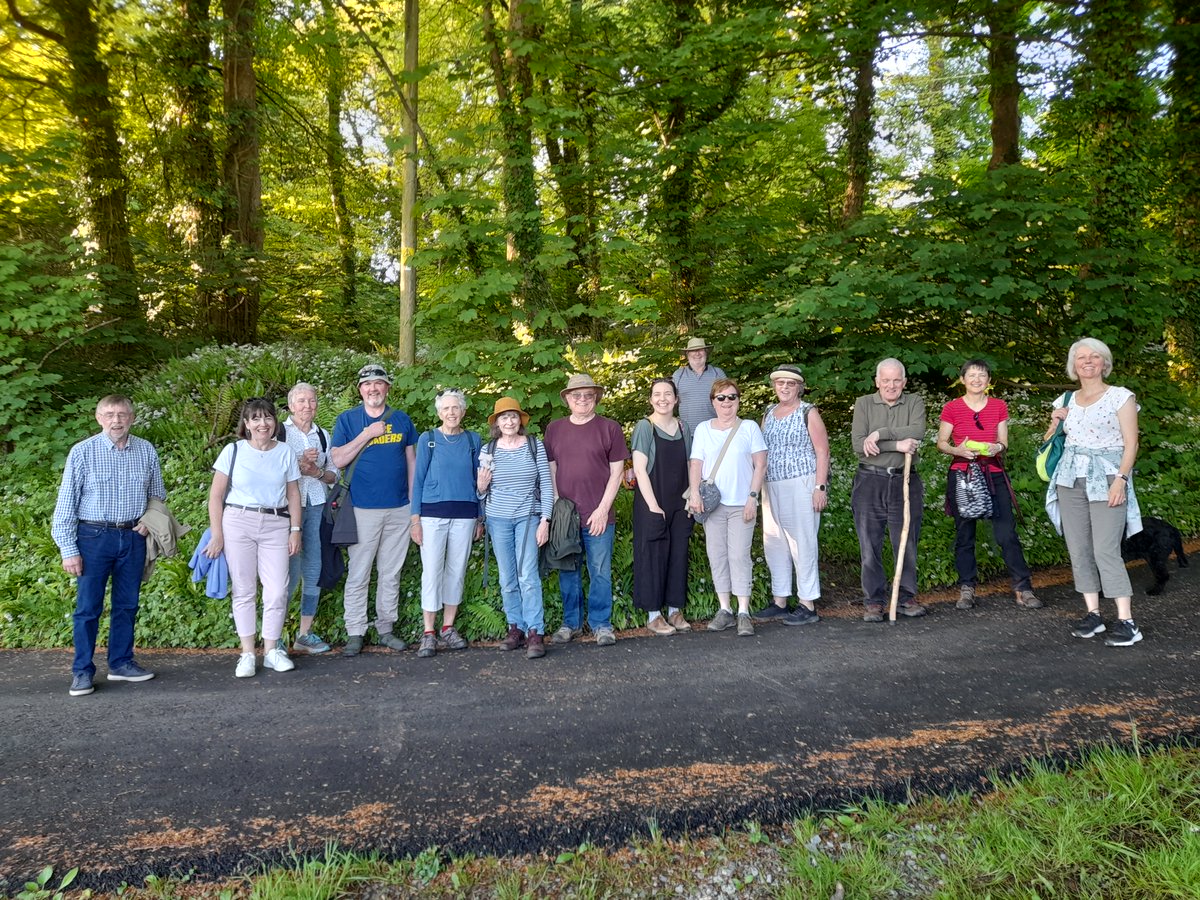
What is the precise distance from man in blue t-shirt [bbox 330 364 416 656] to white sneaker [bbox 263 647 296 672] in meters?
0.52

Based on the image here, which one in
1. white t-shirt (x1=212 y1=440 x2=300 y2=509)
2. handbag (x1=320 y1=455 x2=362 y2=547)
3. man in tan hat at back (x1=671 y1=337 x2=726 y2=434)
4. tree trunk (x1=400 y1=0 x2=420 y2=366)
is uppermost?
tree trunk (x1=400 y1=0 x2=420 y2=366)

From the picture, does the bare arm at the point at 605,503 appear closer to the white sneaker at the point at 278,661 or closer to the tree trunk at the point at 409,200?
the white sneaker at the point at 278,661

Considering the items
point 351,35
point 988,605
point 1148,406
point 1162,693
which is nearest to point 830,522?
point 988,605

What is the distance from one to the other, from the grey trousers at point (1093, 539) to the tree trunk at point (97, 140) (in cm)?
1130

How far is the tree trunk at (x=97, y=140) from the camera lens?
981cm

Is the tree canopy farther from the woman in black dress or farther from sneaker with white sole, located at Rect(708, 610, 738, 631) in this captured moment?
sneaker with white sole, located at Rect(708, 610, 738, 631)

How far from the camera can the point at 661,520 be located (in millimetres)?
5762

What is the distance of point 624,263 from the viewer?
10648mm

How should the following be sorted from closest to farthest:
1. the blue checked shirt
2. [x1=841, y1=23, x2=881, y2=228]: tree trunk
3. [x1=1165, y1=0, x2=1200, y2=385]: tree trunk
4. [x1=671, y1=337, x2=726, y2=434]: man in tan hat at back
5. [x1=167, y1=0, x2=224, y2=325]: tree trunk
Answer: the blue checked shirt → [x1=671, y1=337, x2=726, y2=434]: man in tan hat at back → [x1=1165, y1=0, x2=1200, y2=385]: tree trunk → [x1=167, y1=0, x2=224, y2=325]: tree trunk → [x1=841, y1=23, x2=881, y2=228]: tree trunk

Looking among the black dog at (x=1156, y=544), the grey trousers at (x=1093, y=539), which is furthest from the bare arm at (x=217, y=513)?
the black dog at (x=1156, y=544)

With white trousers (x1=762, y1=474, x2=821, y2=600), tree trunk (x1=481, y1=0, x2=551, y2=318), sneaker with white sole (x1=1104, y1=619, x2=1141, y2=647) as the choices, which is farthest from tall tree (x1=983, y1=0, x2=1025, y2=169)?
sneaker with white sole (x1=1104, y1=619, x2=1141, y2=647)

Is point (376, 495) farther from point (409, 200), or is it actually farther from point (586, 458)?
point (409, 200)

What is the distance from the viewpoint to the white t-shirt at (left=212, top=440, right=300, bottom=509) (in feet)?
16.3

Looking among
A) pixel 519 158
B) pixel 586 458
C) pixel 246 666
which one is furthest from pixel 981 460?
pixel 246 666
